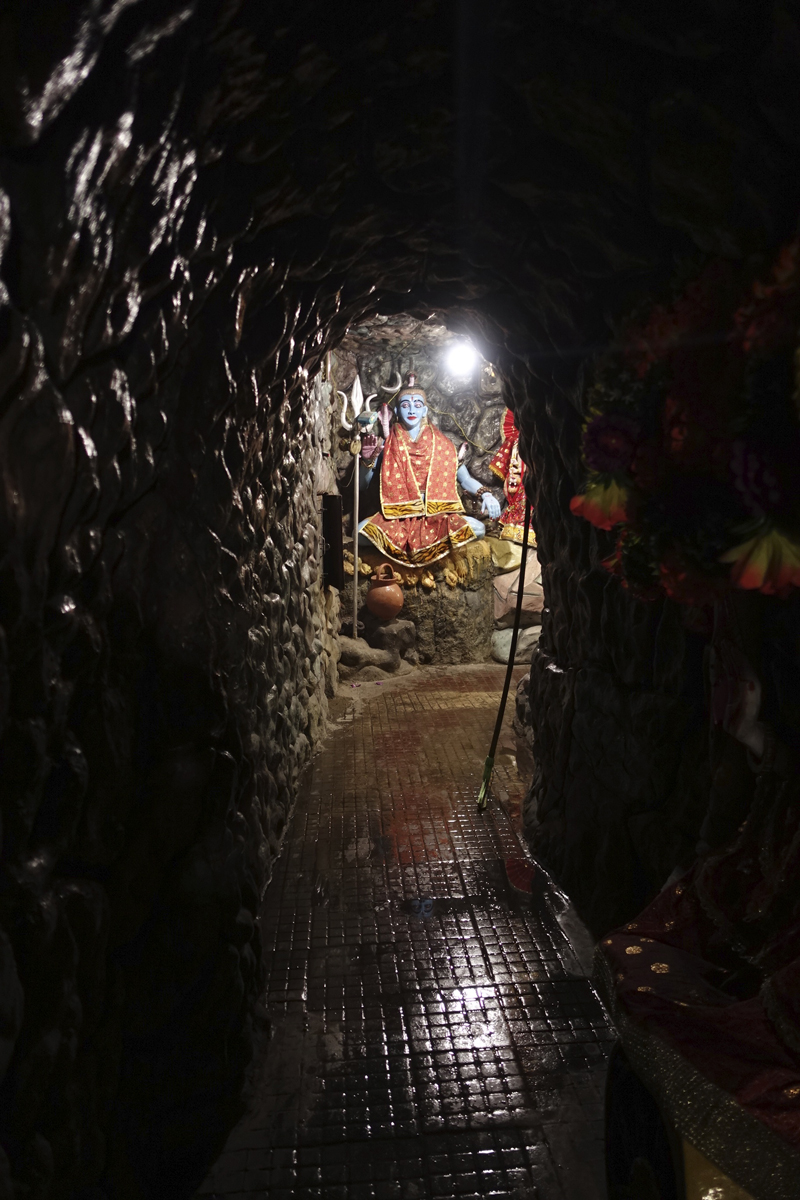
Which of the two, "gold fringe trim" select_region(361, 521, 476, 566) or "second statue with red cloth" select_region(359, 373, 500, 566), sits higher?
"second statue with red cloth" select_region(359, 373, 500, 566)

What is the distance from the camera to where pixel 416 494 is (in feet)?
32.1

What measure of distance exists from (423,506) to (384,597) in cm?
141

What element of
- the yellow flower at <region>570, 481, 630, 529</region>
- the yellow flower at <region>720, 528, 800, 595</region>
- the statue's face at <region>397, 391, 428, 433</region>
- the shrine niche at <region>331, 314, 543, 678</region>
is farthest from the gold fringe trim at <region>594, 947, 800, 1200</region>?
the statue's face at <region>397, 391, 428, 433</region>

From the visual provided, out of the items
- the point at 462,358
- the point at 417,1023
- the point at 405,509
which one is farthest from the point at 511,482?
the point at 417,1023

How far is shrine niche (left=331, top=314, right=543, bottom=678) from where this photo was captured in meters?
9.48

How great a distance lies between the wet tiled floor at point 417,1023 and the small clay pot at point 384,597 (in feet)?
13.9

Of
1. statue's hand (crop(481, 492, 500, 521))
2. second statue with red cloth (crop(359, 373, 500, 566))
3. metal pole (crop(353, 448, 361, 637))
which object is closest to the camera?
metal pole (crop(353, 448, 361, 637))

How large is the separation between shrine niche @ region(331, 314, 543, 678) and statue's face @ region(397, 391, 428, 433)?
16mm

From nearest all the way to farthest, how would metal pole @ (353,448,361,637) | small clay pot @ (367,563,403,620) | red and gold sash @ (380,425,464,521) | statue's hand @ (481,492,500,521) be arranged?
metal pole @ (353,448,361,637) < small clay pot @ (367,563,403,620) < red and gold sash @ (380,425,464,521) < statue's hand @ (481,492,500,521)

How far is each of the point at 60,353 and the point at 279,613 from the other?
347cm

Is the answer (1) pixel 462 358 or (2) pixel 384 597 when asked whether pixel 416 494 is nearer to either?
(2) pixel 384 597

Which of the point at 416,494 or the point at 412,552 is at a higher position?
the point at 416,494

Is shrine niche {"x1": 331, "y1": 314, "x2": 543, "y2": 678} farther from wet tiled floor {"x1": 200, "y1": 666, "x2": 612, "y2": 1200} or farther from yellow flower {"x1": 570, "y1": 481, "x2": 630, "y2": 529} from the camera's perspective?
yellow flower {"x1": 570, "y1": 481, "x2": 630, "y2": 529}

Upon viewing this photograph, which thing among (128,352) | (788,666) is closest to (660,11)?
(128,352)
